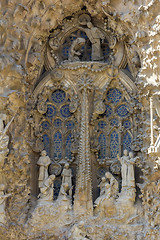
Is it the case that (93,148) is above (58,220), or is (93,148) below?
above

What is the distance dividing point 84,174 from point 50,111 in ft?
5.40

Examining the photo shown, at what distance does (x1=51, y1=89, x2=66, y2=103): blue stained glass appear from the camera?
13.1 meters

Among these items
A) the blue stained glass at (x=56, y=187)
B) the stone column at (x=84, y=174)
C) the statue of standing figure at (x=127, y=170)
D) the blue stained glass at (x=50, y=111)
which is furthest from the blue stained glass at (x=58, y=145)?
the statue of standing figure at (x=127, y=170)

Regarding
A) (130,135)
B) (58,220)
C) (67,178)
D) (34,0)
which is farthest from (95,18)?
(58,220)

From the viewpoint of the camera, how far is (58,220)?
39.3 ft

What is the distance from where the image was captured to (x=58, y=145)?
1292cm

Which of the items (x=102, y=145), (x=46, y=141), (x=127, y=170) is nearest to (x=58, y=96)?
(x=46, y=141)

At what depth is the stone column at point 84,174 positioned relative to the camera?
1201 cm

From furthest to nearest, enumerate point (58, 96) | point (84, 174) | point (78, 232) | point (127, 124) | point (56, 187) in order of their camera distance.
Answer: point (58, 96), point (127, 124), point (56, 187), point (84, 174), point (78, 232)

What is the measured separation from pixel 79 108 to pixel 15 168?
1.87 metres

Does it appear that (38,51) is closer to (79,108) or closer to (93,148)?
(79,108)

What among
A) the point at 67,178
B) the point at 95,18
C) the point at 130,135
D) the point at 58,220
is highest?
the point at 95,18

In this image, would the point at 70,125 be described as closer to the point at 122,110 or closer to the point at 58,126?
the point at 58,126

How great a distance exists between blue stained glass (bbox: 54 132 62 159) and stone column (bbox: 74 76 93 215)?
65 cm
